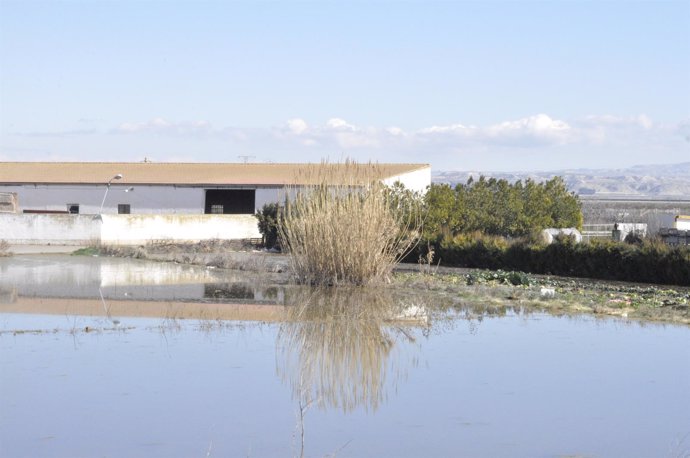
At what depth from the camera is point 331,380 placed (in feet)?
40.2

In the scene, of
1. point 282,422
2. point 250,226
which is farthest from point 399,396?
point 250,226

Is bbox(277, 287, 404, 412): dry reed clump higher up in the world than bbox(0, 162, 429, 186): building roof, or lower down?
lower down

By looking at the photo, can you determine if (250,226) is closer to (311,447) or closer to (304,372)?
(304,372)

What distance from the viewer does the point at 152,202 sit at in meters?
51.4

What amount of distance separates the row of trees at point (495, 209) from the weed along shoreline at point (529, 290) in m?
5.13

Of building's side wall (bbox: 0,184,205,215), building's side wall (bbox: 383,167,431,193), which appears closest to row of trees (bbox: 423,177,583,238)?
building's side wall (bbox: 383,167,431,193)

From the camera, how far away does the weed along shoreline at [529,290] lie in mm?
20422

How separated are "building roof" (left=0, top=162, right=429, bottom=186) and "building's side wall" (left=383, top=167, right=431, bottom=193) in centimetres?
26

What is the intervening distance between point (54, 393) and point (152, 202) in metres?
40.9

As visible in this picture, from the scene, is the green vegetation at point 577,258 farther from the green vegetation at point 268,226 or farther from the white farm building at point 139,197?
the white farm building at point 139,197

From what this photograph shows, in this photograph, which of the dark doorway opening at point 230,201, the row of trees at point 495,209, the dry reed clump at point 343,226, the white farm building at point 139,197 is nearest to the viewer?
the dry reed clump at point 343,226

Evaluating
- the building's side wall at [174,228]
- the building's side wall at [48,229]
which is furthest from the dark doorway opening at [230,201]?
the building's side wall at [48,229]

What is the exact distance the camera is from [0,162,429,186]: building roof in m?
51.8

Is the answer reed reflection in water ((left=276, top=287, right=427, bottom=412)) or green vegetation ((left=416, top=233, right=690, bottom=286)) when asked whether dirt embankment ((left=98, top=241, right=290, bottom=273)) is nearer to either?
green vegetation ((left=416, top=233, right=690, bottom=286))
